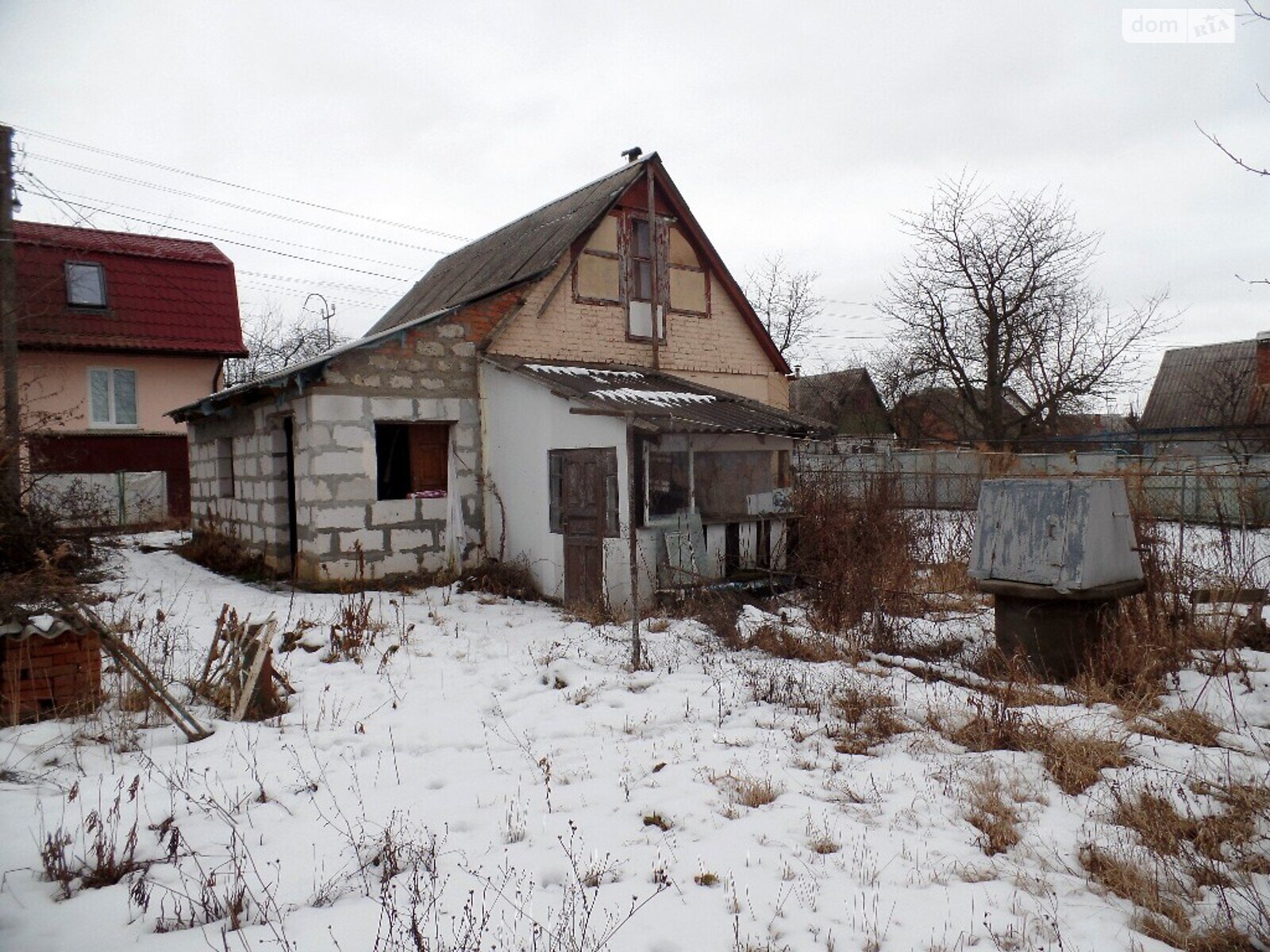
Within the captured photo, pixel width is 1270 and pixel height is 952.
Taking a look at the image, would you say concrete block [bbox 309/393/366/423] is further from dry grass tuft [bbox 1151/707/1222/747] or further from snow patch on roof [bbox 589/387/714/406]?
dry grass tuft [bbox 1151/707/1222/747]

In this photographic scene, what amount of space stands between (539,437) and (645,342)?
3.99 metres

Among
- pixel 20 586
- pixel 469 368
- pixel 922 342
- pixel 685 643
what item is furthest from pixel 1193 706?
pixel 922 342

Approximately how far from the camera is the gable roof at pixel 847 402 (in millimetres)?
37812

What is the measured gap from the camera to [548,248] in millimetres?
12797

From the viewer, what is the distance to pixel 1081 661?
6180mm

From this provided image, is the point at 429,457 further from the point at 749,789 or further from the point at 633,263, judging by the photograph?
the point at 749,789

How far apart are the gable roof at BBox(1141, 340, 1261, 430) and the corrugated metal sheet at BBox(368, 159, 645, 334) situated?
77.0ft

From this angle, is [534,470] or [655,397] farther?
[655,397]

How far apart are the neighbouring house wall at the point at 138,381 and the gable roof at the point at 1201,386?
31.9 metres

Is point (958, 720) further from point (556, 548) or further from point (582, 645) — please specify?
point (556, 548)

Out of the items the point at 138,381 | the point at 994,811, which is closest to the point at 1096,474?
the point at 994,811

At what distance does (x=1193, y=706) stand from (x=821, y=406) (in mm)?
35780

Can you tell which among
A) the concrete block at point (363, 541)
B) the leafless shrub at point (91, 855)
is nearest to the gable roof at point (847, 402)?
the concrete block at point (363, 541)

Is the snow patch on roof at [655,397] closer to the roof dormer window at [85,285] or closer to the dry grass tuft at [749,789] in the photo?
the dry grass tuft at [749,789]
